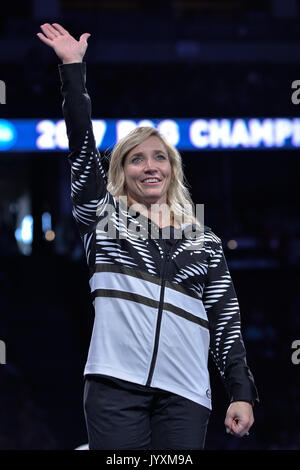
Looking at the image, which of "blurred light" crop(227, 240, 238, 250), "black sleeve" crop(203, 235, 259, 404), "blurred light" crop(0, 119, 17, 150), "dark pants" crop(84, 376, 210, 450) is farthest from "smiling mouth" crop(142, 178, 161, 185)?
"blurred light" crop(227, 240, 238, 250)

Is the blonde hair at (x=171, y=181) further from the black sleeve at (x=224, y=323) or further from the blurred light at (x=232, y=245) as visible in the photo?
the blurred light at (x=232, y=245)

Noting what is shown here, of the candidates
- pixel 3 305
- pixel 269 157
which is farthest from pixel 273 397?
pixel 269 157

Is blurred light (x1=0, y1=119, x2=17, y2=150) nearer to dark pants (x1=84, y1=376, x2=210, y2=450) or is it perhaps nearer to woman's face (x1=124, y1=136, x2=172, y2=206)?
woman's face (x1=124, y1=136, x2=172, y2=206)

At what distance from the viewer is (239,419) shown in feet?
5.96

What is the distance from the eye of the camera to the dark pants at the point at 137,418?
Answer: 1702mm

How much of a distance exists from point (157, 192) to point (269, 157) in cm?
1352
